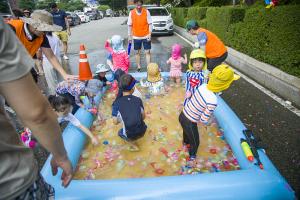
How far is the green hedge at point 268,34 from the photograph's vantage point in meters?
5.89

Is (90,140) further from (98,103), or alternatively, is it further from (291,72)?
(291,72)

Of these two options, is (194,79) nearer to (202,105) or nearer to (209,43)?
(202,105)

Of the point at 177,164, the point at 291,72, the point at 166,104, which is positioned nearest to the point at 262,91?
the point at 291,72

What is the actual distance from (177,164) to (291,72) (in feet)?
13.1

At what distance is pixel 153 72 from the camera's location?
5586mm

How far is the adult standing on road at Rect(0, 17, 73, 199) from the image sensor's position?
40.7 inches

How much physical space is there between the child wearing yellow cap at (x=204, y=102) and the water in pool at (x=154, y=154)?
0.27 metres

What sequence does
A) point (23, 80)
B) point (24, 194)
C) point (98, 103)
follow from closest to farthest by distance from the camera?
point (23, 80)
point (24, 194)
point (98, 103)

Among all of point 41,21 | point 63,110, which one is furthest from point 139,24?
point 63,110

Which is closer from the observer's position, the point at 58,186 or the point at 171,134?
the point at 58,186

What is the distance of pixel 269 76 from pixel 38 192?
240 inches

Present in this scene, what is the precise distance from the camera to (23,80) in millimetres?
1083

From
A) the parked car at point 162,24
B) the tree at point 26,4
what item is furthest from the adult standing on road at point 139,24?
the tree at point 26,4

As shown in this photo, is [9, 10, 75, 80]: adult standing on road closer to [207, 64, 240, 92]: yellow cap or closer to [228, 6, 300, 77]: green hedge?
[207, 64, 240, 92]: yellow cap
